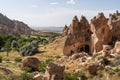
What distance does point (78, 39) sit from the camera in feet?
214

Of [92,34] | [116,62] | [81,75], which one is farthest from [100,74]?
[92,34]

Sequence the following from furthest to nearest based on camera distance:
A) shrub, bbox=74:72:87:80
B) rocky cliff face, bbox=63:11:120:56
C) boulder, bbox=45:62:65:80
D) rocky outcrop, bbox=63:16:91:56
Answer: rocky outcrop, bbox=63:16:91:56
rocky cliff face, bbox=63:11:120:56
shrub, bbox=74:72:87:80
boulder, bbox=45:62:65:80

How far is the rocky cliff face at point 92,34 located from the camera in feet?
196

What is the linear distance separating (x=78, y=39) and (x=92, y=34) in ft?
12.3

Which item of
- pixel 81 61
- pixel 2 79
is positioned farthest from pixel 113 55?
pixel 2 79

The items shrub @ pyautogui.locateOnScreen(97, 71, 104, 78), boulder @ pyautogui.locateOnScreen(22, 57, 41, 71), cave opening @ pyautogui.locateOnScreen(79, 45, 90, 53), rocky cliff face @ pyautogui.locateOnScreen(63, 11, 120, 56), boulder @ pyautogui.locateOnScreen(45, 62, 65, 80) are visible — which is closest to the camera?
boulder @ pyautogui.locateOnScreen(45, 62, 65, 80)

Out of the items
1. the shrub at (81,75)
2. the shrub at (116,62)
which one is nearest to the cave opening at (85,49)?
the shrub at (116,62)

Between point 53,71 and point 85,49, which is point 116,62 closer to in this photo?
point 53,71

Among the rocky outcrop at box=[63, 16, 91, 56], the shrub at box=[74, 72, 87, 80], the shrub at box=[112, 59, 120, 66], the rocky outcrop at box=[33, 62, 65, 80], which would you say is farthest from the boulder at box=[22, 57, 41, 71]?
the rocky outcrop at box=[63, 16, 91, 56]

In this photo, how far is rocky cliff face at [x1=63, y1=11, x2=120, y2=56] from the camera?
196 feet

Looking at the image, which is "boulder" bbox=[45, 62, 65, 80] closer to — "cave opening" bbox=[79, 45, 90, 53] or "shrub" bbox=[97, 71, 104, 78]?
"shrub" bbox=[97, 71, 104, 78]

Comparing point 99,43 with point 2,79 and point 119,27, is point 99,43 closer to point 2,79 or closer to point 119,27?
point 119,27

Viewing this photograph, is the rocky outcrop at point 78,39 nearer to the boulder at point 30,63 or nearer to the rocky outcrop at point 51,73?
the boulder at point 30,63

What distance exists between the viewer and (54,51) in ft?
247
